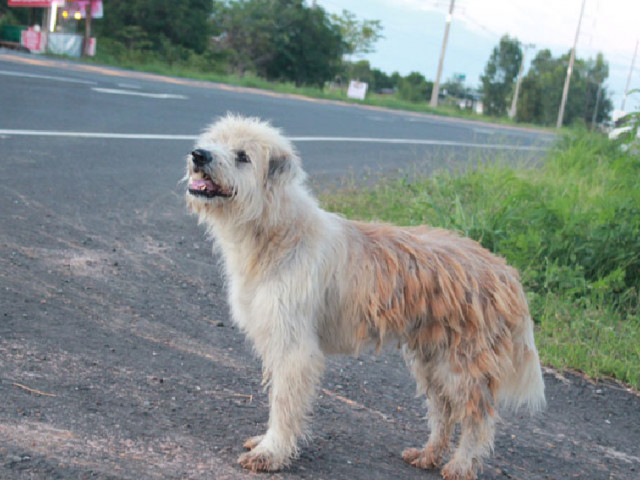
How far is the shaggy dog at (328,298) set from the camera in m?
3.88

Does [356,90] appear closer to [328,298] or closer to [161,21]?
[161,21]

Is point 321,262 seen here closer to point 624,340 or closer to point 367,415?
point 367,415

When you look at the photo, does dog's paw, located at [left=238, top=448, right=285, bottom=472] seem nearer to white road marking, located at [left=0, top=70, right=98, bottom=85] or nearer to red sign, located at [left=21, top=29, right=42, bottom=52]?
white road marking, located at [left=0, top=70, right=98, bottom=85]

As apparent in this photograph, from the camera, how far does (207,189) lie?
13.0ft

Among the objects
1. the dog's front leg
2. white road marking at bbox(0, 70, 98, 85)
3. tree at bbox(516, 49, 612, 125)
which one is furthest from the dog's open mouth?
tree at bbox(516, 49, 612, 125)

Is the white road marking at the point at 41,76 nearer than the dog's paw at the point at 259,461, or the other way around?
the dog's paw at the point at 259,461

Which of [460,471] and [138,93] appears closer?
[460,471]

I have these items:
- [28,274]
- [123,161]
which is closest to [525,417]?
[28,274]

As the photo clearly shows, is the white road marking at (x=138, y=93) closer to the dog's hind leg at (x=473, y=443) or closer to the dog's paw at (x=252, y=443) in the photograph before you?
the dog's paw at (x=252, y=443)

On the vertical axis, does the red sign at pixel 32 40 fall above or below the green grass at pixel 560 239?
above

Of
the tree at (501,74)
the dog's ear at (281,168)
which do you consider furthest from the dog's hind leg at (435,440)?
the tree at (501,74)

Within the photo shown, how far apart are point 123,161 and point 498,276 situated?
695 cm

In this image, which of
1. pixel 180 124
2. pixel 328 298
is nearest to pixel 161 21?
pixel 180 124

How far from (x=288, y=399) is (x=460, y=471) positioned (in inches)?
41.8
